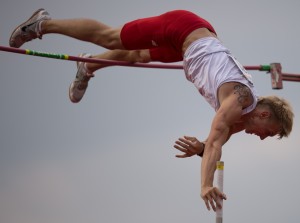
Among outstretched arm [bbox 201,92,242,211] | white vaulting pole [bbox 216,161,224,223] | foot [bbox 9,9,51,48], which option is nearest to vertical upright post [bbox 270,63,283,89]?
outstretched arm [bbox 201,92,242,211]

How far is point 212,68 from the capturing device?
6207 mm

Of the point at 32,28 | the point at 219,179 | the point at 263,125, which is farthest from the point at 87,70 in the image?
the point at 219,179

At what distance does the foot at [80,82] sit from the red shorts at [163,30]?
1.14 meters

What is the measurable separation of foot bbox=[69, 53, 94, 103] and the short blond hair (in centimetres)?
215

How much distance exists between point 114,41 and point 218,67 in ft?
3.43

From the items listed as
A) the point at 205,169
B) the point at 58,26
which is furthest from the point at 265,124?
the point at 58,26

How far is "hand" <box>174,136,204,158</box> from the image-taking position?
19.7ft

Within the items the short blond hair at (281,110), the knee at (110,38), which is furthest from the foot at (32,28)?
the short blond hair at (281,110)

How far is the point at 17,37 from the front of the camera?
714 centimetres

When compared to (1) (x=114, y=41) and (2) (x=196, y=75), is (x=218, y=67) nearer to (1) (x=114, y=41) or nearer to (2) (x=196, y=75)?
(2) (x=196, y=75)

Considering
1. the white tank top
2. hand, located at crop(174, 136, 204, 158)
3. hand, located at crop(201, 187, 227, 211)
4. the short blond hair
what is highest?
the white tank top

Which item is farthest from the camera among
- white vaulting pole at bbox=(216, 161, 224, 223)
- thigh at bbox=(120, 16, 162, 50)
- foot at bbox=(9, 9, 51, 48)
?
foot at bbox=(9, 9, 51, 48)

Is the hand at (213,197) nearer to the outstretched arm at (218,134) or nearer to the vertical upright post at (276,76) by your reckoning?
the outstretched arm at (218,134)

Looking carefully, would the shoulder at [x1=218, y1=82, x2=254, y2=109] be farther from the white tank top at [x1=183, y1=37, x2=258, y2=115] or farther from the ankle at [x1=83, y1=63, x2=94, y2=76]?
the ankle at [x1=83, y1=63, x2=94, y2=76]
